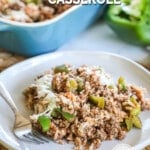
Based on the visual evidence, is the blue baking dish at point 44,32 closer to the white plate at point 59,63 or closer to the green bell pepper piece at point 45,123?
the white plate at point 59,63

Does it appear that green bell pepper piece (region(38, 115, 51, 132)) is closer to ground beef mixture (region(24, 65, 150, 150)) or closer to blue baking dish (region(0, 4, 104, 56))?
ground beef mixture (region(24, 65, 150, 150))

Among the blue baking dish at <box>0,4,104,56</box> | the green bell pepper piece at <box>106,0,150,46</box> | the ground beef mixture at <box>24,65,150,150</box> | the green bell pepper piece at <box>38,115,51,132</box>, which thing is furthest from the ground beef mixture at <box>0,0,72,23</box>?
the green bell pepper piece at <box>38,115,51,132</box>

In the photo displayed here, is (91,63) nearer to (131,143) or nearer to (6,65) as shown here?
(6,65)

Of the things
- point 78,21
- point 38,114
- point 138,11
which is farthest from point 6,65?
point 138,11

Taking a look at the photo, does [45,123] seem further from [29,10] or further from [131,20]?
[131,20]

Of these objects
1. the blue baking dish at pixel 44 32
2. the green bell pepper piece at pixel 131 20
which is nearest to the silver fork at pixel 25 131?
the blue baking dish at pixel 44 32

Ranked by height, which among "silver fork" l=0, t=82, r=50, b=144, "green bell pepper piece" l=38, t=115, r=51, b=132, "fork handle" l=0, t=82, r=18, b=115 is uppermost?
"green bell pepper piece" l=38, t=115, r=51, b=132

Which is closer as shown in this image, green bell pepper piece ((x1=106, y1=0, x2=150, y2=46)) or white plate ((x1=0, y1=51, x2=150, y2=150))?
white plate ((x1=0, y1=51, x2=150, y2=150))
